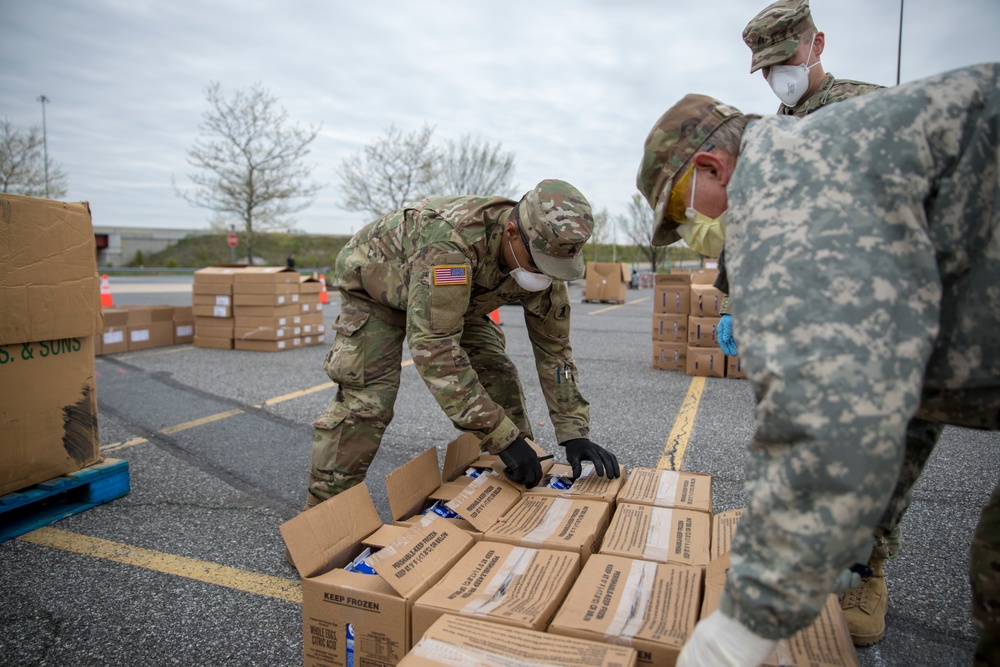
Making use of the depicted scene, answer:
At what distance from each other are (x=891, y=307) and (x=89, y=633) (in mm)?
2421

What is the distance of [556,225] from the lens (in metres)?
2.29

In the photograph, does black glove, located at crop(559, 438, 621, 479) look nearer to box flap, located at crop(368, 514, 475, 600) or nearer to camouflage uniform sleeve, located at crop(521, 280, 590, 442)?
camouflage uniform sleeve, located at crop(521, 280, 590, 442)

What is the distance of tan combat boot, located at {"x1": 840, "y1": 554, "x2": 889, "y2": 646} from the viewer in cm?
196

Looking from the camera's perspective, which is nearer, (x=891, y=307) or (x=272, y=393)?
(x=891, y=307)

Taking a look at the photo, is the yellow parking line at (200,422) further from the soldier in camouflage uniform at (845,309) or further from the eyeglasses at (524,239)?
the soldier in camouflage uniform at (845,309)

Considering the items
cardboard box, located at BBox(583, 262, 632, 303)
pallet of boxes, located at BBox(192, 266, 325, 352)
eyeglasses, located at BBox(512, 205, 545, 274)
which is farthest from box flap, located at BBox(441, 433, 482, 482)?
cardboard box, located at BBox(583, 262, 632, 303)

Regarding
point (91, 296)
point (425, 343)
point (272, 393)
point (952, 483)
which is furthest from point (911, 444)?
point (272, 393)

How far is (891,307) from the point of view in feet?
3.06

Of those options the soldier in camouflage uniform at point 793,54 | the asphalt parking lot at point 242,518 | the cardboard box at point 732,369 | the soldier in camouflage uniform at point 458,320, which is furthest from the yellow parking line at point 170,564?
the cardboard box at point 732,369

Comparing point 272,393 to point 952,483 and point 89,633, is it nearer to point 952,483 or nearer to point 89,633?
point 89,633

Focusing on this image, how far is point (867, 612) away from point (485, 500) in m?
1.26

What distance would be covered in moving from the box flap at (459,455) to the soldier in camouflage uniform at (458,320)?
207 mm

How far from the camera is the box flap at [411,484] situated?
2.12 metres

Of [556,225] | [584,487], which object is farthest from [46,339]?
[584,487]
